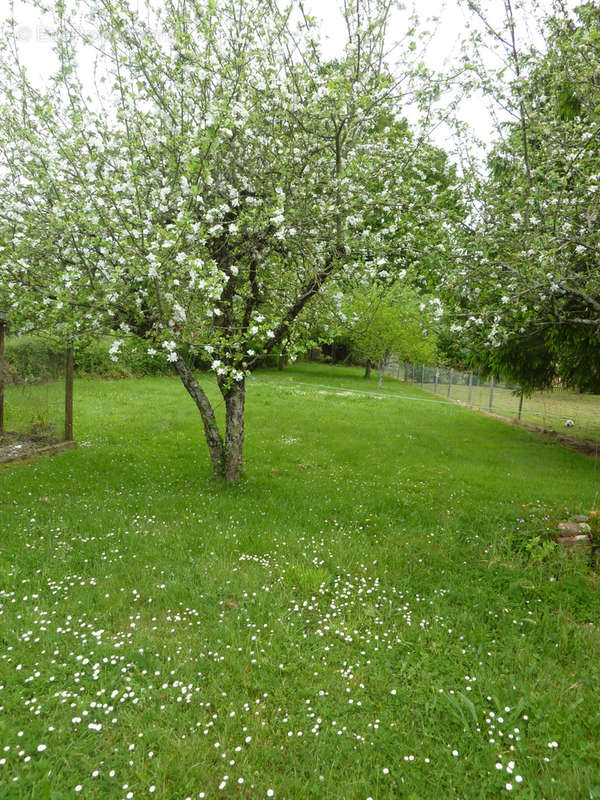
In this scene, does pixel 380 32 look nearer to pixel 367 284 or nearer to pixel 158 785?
pixel 367 284

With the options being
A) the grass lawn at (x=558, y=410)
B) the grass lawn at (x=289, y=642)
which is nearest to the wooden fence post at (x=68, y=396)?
the grass lawn at (x=289, y=642)

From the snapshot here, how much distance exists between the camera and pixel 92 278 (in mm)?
6250

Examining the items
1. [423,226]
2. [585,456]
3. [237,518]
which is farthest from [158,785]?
[585,456]

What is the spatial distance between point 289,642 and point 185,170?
19.4 ft

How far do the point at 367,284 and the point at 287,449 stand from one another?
5.23 meters

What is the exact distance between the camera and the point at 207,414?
784 centimetres

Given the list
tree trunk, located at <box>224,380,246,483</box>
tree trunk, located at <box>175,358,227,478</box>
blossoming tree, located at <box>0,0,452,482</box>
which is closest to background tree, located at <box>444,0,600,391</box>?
blossoming tree, located at <box>0,0,452,482</box>

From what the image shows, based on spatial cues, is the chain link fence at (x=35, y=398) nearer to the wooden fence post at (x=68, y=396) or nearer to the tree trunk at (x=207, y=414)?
the wooden fence post at (x=68, y=396)

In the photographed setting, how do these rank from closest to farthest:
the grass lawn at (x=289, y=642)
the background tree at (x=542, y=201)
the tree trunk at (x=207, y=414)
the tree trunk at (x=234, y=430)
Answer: the grass lawn at (x=289, y=642) → the background tree at (x=542, y=201) → the tree trunk at (x=207, y=414) → the tree trunk at (x=234, y=430)

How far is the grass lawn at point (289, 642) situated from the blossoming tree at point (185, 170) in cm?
270

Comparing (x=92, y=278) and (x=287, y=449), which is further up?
(x=92, y=278)

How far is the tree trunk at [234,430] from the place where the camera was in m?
7.95

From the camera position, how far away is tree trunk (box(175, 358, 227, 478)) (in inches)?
298

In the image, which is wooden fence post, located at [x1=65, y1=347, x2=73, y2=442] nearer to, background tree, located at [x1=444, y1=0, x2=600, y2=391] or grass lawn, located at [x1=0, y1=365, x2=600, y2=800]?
grass lawn, located at [x1=0, y1=365, x2=600, y2=800]
